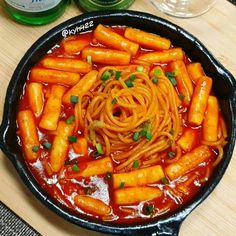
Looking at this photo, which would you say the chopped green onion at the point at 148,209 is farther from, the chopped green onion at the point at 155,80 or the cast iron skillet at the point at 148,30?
the chopped green onion at the point at 155,80

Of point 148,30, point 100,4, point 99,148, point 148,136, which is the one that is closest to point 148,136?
point 148,136

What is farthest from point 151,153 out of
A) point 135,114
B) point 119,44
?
point 119,44

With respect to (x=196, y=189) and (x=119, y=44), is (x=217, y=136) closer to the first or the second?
(x=196, y=189)

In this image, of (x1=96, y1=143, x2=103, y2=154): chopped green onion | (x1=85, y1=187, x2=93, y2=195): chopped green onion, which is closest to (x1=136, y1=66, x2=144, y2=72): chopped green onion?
(x1=96, y1=143, x2=103, y2=154): chopped green onion

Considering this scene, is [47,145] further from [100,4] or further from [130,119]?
[100,4]

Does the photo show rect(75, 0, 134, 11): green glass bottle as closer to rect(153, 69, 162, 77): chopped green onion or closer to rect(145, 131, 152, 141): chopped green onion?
rect(153, 69, 162, 77): chopped green onion
